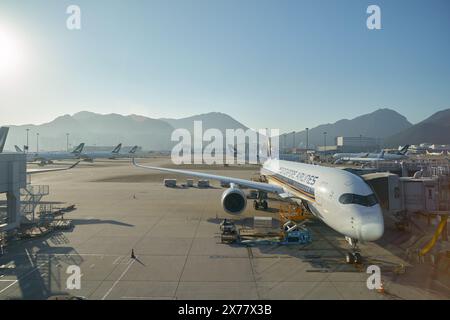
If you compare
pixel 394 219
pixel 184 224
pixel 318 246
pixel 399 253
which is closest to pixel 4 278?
pixel 184 224

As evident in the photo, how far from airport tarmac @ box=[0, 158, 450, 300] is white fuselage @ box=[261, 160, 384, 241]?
6.06 feet

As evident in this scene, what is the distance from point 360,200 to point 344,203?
687 millimetres

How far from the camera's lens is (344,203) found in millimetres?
13375

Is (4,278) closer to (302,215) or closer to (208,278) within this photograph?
(208,278)

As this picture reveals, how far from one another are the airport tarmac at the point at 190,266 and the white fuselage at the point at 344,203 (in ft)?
6.06

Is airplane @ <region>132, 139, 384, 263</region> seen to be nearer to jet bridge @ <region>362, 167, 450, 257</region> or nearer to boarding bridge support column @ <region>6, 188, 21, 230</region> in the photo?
jet bridge @ <region>362, 167, 450, 257</region>

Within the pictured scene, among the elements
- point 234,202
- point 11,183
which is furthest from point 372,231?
point 11,183

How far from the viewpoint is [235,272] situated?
12.6m

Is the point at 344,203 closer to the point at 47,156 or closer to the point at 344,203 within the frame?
the point at 344,203

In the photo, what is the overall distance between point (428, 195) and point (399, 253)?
12.0ft

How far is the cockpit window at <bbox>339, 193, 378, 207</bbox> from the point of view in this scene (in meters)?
12.9

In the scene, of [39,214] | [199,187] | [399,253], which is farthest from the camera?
[199,187]

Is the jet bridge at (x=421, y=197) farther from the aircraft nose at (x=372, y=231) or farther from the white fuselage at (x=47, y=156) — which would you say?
the white fuselage at (x=47, y=156)

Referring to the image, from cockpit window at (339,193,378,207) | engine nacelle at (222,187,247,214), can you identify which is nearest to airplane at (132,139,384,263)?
cockpit window at (339,193,378,207)
